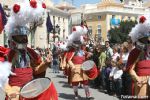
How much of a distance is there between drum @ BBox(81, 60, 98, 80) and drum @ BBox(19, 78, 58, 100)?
5.22m

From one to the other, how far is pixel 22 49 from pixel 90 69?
4.64m

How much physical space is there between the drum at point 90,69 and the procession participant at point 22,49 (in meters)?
4.43

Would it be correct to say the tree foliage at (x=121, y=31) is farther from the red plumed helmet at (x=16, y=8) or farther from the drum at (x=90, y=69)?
the red plumed helmet at (x=16, y=8)

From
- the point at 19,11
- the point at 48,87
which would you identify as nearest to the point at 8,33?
the point at 19,11

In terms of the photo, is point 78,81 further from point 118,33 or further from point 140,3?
point 140,3

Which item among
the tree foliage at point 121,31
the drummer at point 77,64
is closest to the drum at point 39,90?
the drummer at point 77,64

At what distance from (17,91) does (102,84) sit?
7918 mm

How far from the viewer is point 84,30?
41.2 feet

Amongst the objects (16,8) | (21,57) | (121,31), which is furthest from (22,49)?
(121,31)

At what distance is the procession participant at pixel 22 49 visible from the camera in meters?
7.09

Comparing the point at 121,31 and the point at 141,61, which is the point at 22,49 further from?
the point at 121,31

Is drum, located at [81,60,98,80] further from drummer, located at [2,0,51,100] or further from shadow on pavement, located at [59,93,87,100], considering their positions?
drummer, located at [2,0,51,100]

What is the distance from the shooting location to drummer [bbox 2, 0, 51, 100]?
7.14 m

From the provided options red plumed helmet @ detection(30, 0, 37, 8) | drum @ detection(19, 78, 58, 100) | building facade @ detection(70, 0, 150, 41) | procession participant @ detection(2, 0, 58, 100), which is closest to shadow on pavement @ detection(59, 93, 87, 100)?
procession participant @ detection(2, 0, 58, 100)
